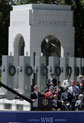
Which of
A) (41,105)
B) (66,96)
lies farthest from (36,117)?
(66,96)

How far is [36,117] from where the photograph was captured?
12.0m

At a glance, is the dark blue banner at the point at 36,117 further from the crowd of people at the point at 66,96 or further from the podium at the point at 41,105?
the crowd of people at the point at 66,96

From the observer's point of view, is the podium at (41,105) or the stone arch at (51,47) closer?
the podium at (41,105)

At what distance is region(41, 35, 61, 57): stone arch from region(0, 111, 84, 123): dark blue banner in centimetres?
2560

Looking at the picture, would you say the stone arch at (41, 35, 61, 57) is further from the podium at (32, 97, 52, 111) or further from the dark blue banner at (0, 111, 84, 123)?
the dark blue banner at (0, 111, 84, 123)

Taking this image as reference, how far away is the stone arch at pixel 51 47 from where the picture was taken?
3801 cm

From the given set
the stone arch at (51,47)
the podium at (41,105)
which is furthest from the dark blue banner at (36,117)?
the stone arch at (51,47)

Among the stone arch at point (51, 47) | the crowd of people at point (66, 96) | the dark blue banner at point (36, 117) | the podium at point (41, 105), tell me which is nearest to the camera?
the dark blue banner at point (36, 117)

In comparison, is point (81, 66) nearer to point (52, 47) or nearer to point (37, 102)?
point (52, 47)

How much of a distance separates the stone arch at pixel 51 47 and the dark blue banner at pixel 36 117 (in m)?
25.6

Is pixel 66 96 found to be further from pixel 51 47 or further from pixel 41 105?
pixel 51 47

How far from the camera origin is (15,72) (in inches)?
1209

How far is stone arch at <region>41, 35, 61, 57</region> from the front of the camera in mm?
38006

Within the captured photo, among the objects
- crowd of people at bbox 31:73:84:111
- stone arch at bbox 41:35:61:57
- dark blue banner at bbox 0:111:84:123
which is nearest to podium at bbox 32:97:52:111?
dark blue banner at bbox 0:111:84:123
